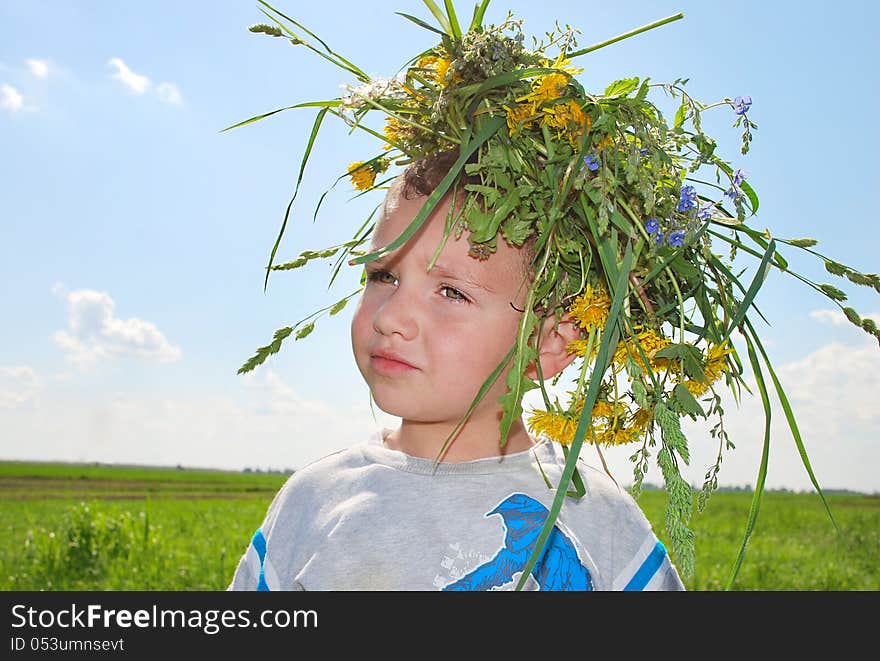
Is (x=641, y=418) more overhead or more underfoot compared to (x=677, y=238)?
more underfoot

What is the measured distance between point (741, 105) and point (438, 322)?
88 centimetres

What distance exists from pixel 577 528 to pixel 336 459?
76 centimetres

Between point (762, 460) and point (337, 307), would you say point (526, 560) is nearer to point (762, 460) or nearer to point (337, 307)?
point (762, 460)

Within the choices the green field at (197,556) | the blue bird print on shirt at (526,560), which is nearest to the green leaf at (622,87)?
the blue bird print on shirt at (526,560)

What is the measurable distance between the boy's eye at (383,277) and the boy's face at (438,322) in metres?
0.04

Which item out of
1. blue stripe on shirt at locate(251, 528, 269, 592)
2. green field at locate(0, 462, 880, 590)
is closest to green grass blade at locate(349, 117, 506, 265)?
blue stripe on shirt at locate(251, 528, 269, 592)

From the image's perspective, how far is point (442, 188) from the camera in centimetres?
156

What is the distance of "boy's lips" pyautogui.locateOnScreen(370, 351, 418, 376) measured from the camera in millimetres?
1895

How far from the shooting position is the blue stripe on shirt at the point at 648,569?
6.65ft

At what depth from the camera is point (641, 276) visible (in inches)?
73.4

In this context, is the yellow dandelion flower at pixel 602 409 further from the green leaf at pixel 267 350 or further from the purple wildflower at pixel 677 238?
the green leaf at pixel 267 350

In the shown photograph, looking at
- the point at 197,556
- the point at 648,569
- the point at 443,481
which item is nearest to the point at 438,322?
the point at 443,481
